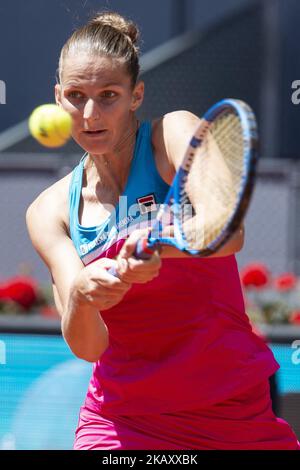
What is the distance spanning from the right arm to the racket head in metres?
0.16

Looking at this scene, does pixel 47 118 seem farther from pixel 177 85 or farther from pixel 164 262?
pixel 177 85

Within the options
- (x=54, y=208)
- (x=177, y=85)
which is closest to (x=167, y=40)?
(x=177, y=85)

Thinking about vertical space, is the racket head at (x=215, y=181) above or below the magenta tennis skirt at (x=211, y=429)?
above

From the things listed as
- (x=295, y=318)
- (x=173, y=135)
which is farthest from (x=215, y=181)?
(x=295, y=318)

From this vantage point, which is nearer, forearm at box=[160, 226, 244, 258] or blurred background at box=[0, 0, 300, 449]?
forearm at box=[160, 226, 244, 258]

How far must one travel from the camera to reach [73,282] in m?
2.13

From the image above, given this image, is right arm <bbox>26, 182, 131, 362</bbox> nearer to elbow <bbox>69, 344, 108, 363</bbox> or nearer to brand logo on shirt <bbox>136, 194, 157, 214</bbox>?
elbow <bbox>69, 344, 108, 363</bbox>

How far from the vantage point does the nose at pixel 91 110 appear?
2.19m

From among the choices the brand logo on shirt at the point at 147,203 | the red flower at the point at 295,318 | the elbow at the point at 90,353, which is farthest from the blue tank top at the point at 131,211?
the red flower at the point at 295,318

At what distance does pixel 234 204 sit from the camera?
73.0 inches

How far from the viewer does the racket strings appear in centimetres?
193

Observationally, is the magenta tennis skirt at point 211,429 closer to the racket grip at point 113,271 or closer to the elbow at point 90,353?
the elbow at point 90,353

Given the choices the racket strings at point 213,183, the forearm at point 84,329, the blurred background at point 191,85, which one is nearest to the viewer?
the racket strings at point 213,183

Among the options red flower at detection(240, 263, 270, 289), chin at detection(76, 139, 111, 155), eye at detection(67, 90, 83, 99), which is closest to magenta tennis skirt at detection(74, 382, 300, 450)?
chin at detection(76, 139, 111, 155)
